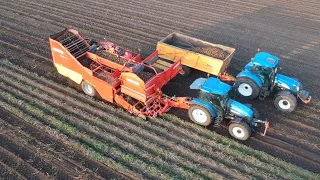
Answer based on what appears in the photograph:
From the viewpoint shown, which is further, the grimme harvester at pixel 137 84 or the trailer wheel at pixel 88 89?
the trailer wheel at pixel 88 89

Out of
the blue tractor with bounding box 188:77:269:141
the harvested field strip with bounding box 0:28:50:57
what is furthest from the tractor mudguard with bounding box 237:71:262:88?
the harvested field strip with bounding box 0:28:50:57

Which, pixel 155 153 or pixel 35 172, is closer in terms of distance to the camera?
pixel 35 172

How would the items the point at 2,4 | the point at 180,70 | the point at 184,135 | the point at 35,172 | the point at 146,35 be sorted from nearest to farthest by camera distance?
the point at 35,172 → the point at 184,135 → the point at 180,70 → the point at 146,35 → the point at 2,4

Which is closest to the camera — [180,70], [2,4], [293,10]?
[180,70]

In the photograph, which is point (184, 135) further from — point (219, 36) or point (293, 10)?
point (293, 10)

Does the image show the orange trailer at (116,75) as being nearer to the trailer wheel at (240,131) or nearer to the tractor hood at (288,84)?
the trailer wheel at (240,131)

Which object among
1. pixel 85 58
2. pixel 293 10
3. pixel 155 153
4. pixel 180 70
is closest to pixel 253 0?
pixel 293 10

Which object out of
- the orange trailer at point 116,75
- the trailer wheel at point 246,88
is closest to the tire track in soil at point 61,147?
the orange trailer at point 116,75
